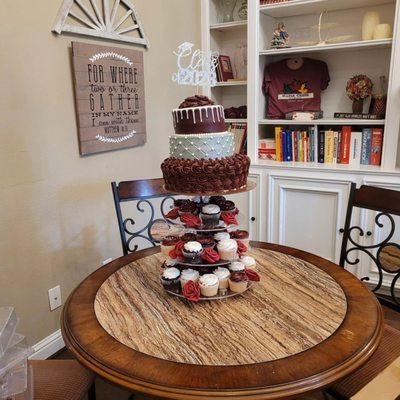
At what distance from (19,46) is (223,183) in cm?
121

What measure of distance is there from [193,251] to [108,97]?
4.40ft

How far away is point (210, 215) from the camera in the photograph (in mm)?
1291

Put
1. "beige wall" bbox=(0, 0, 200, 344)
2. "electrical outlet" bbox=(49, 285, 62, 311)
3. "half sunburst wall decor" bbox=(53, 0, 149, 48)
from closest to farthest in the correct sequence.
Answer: "beige wall" bbox=(0, 0, 200, 344) → "half sunburst wall decor" bbox=(53, 0, 149, 48) → "electrical outlet" bbox=(49, 285, 62, 311)

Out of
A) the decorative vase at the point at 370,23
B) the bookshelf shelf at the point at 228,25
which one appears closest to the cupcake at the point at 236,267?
the decorative vase at the point at 370,23

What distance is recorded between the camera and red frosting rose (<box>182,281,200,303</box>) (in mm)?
1202

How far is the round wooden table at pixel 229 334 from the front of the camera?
2.91 ft

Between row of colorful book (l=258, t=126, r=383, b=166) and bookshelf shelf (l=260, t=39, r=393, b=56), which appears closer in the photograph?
bookshelf shelf (l=260, t=39, r=393, b=56)

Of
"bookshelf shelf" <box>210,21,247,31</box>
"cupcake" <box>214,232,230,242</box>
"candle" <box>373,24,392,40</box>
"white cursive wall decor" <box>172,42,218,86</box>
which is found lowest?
"cupcake" <box>214,232,230,242</box>

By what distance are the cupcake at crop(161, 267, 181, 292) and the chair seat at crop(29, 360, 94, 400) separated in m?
0.36

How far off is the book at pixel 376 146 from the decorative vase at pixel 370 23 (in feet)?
2.01

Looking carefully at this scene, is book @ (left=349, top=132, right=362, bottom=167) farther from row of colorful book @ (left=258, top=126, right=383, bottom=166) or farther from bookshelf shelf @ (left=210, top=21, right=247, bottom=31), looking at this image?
bookshelf shelf @ (left=210, top=21, right=247, bottom=31)

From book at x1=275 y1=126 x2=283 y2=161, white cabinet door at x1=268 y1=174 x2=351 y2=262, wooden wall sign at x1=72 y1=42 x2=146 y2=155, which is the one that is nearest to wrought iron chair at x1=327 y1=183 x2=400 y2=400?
white cabinet door at x1=268 y1=174 x2=351 y2=262

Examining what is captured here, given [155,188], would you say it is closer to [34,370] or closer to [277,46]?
[34,370]

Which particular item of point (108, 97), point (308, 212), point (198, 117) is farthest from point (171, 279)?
point (308, 212)
